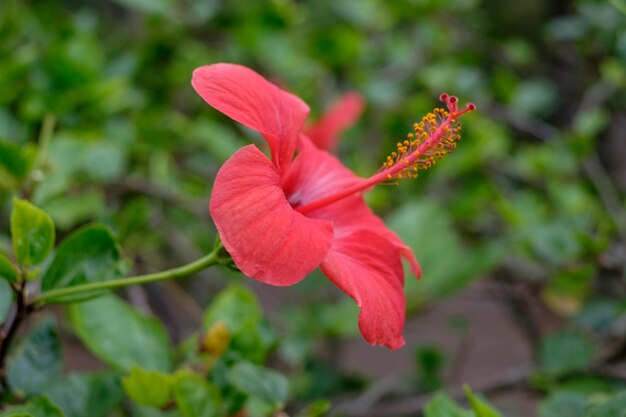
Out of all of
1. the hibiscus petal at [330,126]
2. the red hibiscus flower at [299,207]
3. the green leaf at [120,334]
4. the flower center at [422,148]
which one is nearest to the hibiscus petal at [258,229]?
the red hibiscus flower at [299,207]

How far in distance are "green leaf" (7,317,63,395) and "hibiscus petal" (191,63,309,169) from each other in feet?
1.13

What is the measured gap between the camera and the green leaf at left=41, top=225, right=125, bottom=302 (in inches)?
26.7

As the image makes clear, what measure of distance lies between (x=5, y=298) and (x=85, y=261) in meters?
0.10

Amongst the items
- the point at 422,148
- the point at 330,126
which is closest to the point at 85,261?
the point at 422,148

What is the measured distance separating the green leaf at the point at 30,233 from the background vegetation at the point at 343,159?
2.0 inches

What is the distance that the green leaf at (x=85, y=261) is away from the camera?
678mm

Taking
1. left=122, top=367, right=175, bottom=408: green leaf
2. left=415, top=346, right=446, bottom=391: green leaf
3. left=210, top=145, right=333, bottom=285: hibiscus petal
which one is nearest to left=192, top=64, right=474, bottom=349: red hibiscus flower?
left=210, top=145, right=333, bottom=285: hibiscus petal

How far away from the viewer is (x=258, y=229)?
0.58 m

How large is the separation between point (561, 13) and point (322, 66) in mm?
1583

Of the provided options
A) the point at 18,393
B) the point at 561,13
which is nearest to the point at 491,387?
the point at 18,393

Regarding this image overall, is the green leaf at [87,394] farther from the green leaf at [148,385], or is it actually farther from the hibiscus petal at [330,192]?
the hibiscus petal at [330,192]

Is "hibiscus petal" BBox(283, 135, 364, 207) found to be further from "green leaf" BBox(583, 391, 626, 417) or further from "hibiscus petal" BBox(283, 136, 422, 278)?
"green leaf" BBox(583, 391, 626, 417)

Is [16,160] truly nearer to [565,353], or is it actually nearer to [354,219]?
[354,219]

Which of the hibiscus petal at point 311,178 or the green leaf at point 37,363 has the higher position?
the hibiscus petal at point 311,178
